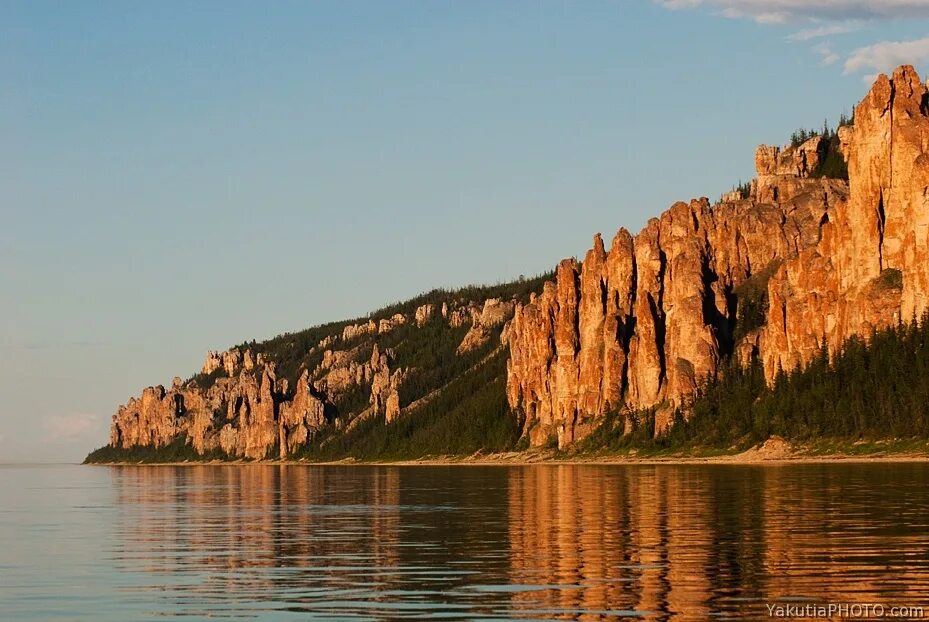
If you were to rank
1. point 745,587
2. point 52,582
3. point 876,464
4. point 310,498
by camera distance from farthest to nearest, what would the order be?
1. point 876,464
2. point 310,498
3. point 52,582
4. point 745,587

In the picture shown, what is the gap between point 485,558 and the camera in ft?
192

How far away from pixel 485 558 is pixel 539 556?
7.56 ft

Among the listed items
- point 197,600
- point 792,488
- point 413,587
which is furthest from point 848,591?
point 792,488

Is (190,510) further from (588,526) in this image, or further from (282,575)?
(282,575)

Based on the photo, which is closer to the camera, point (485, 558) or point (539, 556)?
point (539, 556)

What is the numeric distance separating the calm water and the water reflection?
13 centimetres

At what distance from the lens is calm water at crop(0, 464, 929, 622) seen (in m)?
43.7

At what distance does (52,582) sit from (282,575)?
9.05 metres

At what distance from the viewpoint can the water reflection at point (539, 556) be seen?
43.6m

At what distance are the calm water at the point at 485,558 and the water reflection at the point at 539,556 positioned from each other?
0.43ft

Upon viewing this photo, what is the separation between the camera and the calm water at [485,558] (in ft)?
143

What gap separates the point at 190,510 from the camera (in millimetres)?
112750

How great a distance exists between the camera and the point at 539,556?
58.3 m

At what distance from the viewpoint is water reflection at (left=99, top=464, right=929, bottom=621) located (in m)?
43.6
